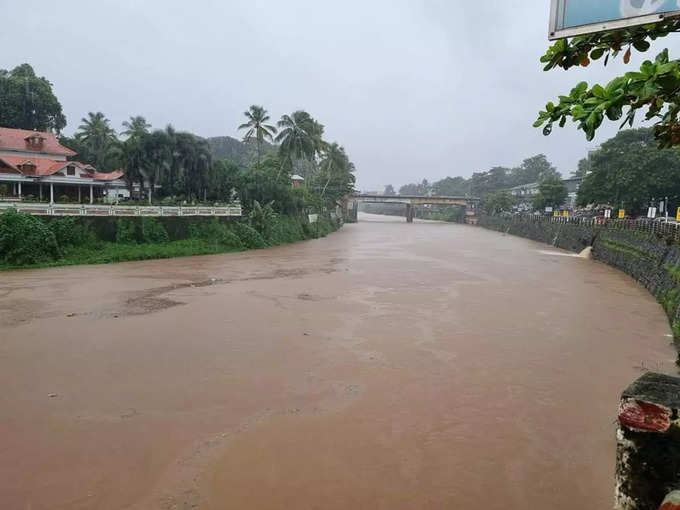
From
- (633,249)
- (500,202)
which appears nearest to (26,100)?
(633,249)

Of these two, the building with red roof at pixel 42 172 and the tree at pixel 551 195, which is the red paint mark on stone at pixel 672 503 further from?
the tree at pixel 551 195

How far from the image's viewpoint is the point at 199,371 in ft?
25.6

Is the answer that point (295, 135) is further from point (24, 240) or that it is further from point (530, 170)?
point (530, 170)

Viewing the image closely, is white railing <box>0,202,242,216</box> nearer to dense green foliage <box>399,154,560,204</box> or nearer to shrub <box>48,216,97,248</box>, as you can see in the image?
shrub <box>48,216,97,248</box>

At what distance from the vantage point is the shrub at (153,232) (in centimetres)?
2350

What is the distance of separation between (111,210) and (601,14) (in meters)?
23.7

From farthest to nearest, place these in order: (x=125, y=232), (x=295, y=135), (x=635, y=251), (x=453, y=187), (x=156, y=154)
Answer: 1. (x=453, y=187)
2. (x=295, y=135)
3. (x=156, y=154)
4. (x=125, y=232)
5. (x=635, y=251)

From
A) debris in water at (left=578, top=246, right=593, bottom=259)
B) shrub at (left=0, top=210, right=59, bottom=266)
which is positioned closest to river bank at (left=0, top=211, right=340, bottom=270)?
shrub at (left=0, top=210, right=59, bottom=266)

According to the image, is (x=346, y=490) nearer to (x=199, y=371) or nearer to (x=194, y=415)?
(x=194, y=415)

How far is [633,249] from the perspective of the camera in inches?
Result: 847

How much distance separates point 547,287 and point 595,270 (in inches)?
294

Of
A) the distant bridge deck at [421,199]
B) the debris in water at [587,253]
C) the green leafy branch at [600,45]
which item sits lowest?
the debris in water at [587,253]

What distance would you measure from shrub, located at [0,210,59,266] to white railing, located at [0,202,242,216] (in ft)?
1.54

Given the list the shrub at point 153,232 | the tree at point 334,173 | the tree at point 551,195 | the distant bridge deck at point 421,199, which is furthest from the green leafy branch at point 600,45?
the distant bridge deck at point 421,199
